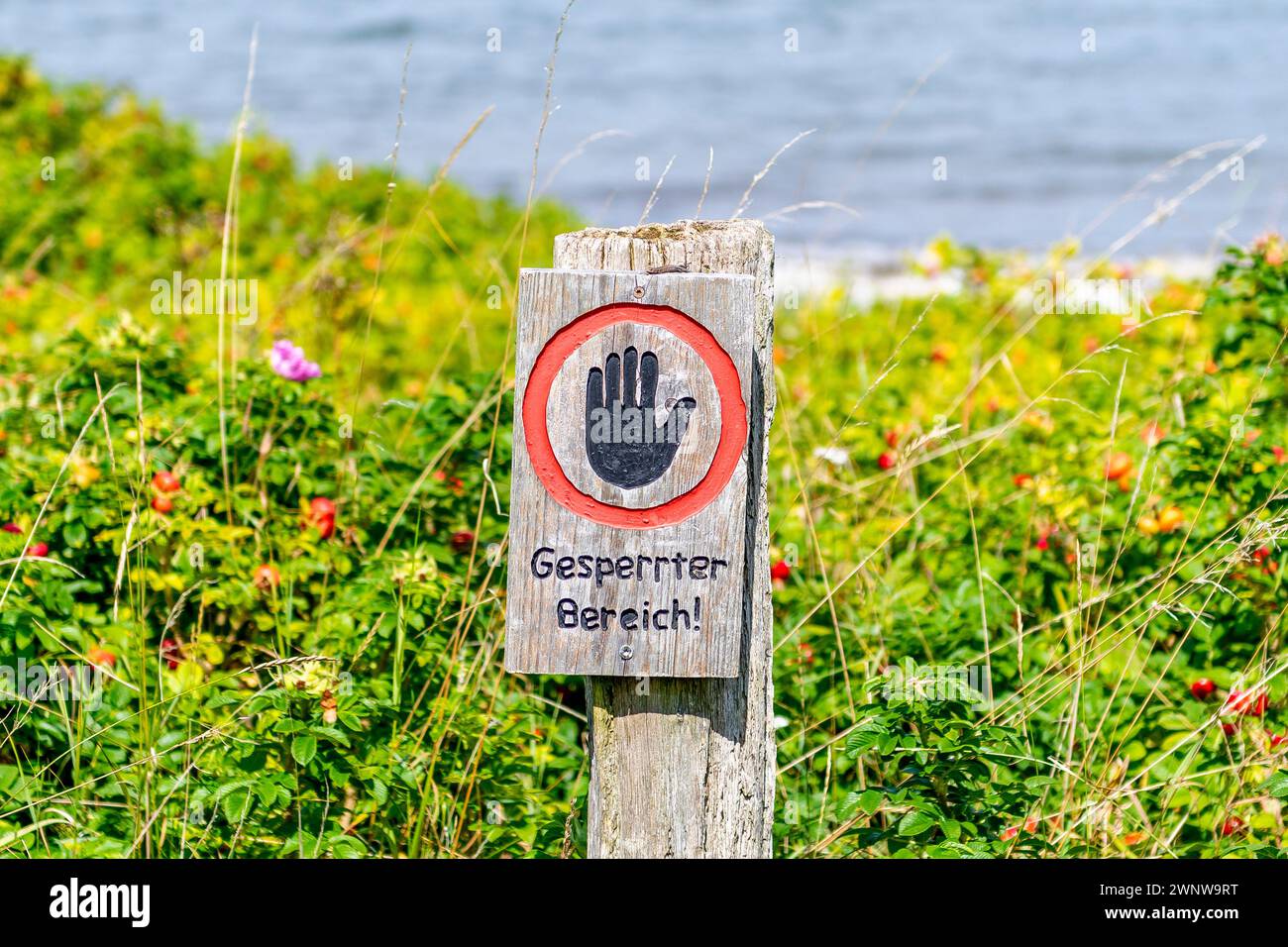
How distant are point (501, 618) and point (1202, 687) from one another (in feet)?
4.57

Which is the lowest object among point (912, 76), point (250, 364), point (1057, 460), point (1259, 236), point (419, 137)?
point (1057, 460)

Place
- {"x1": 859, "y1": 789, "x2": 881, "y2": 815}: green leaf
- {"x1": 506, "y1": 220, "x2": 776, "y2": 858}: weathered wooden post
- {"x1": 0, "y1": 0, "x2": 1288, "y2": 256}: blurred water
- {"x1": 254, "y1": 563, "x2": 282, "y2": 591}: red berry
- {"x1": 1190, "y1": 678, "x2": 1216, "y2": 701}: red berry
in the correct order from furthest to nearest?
{"x1": 0, "y1": 0, "x2": 1288, "y2": 256}: blurred water
{"x1": 254, "y1": 563, "x2": 282, "y2": 591}: red berry
{"x1": 1190, "y1": 678, "x2": 1216, "y2": 701}: red berry
{"x1": 859, "y1": 789, "x2": 881, "y2": 815}: green leaf
{"x1": 506, "y1": 220, "x2": 776, "y2": 858}: weathered wooden post

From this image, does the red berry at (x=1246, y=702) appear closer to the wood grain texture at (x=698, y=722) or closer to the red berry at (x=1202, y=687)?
the red berry at (x=1202, y=687)

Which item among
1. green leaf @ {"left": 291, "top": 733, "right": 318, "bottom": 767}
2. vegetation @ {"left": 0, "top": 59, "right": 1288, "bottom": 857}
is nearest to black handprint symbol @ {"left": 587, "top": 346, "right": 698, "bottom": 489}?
vegetation @ {"left": 0, "top": 59, "right": 1288, "bottom": 857}

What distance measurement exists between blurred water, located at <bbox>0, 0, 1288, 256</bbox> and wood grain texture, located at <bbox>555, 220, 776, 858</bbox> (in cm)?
646

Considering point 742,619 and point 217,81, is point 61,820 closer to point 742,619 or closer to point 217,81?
point 742,619

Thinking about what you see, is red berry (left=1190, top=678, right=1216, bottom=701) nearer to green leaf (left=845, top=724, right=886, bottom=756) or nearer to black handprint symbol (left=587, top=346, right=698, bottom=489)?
green leaf (left=845, top=724, right=886, bottom=756)

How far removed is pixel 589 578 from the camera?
5.80 feet

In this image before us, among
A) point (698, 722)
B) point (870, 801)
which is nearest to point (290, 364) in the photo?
point (698, 722)

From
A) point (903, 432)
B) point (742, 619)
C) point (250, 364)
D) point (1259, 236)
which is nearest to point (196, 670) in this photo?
point (250, 364)

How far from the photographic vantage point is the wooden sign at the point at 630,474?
177cm

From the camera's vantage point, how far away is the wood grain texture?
72.4 inches

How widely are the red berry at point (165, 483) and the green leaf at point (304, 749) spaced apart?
36.1 inches

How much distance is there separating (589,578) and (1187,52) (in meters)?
18.4
